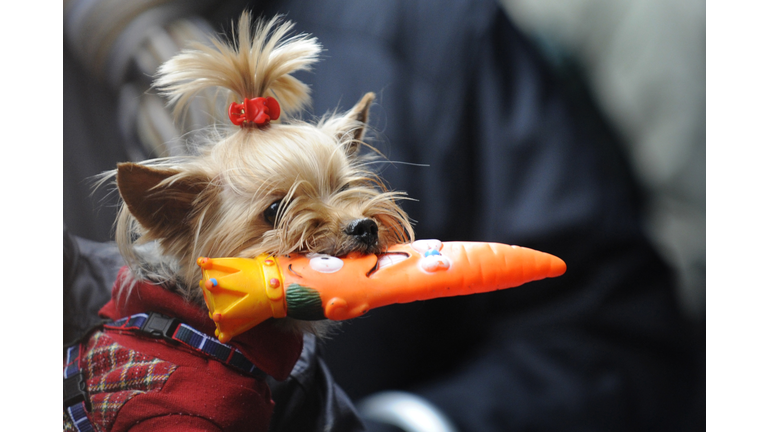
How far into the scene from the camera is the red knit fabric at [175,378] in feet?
3.03

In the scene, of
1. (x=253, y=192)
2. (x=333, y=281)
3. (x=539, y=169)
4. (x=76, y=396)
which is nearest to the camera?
(x=333, y=281)

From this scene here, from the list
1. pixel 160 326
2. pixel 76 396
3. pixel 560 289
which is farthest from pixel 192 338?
pixel 560 289

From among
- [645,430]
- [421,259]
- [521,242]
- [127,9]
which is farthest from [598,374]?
[127,9]

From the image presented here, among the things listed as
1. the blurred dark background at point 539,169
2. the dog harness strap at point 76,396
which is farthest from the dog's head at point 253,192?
the dog harness strap at point 76,396

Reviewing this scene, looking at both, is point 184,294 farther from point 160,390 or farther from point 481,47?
point 481,47

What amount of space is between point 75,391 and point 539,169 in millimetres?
1174

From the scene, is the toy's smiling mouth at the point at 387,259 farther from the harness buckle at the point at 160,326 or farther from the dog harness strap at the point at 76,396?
the dog harness strap at the point at 76,396

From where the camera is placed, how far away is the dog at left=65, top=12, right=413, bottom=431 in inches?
36.8

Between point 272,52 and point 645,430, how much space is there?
123 centimetres

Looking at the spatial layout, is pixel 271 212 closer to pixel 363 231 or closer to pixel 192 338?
pixel 363 231

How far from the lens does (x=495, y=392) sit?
121cm

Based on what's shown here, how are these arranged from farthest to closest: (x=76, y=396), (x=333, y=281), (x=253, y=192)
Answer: (x=76, y=396) < (x=253, y=192) < (x=333, y=281)

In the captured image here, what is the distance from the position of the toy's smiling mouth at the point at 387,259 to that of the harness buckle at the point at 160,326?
1.43ft

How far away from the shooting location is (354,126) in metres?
1.12
